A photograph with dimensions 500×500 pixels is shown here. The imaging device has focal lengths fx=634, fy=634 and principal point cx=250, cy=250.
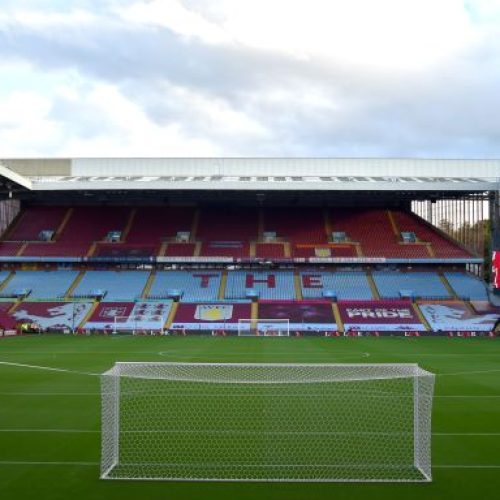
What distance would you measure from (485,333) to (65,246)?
111 feet

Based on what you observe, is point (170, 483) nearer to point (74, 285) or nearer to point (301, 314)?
point (301, 314)

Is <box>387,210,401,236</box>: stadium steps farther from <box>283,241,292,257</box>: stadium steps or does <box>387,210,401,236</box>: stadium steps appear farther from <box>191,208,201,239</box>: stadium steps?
<box>191,208,201,239</box>: stadium steps

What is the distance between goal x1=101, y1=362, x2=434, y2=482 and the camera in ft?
31.5

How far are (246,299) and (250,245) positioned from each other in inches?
286

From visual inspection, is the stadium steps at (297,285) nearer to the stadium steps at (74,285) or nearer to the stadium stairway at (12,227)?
the stadium steps at (74,285)

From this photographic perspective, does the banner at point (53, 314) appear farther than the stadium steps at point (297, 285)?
No

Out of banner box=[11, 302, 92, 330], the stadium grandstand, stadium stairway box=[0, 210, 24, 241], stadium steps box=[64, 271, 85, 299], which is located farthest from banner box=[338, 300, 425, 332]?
stadium stairway box=[0, 210, 24, 241]

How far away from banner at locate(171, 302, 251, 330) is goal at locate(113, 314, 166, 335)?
3.61 ft

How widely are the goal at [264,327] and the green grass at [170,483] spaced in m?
11.6

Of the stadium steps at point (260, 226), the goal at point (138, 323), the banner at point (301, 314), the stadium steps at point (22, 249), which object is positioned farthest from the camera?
the stadium steps at point (260, 226)

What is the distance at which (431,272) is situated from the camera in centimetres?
5175

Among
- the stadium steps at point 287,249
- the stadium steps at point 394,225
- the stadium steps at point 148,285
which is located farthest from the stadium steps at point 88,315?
the stadium steps at point 394,225

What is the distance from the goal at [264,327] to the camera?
42062mm

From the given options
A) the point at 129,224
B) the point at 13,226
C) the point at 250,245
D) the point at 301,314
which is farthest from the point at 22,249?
the point at 301,314
